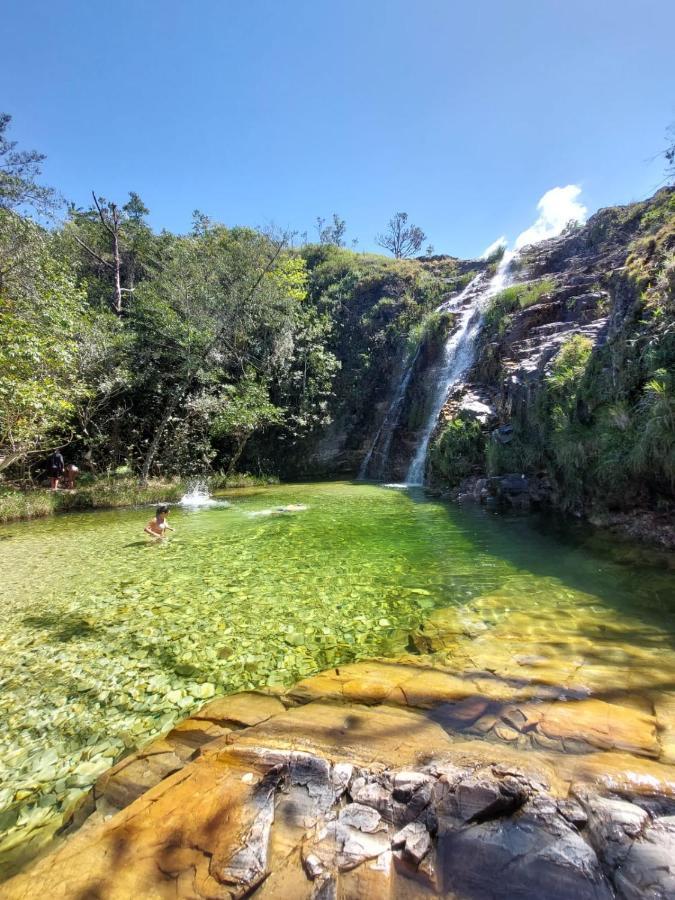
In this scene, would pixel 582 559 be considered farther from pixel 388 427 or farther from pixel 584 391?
pixel 388 427

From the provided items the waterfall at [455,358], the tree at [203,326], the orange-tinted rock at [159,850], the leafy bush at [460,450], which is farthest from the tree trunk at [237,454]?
the orange-tinted rock at [159,850]

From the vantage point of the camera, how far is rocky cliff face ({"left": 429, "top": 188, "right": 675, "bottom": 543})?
682 centimetres

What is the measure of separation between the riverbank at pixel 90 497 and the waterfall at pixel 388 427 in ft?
25.8

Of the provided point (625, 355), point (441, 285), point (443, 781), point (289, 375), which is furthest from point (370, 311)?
point (443, 781)

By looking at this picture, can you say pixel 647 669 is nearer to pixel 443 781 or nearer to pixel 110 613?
pixel 443 781

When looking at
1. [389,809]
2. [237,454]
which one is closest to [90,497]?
[237,454]

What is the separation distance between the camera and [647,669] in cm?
308

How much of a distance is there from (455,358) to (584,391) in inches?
389

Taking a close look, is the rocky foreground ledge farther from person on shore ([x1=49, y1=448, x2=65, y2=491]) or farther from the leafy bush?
person on shore ([x1=49, y1=448, x2=65, y2=491])

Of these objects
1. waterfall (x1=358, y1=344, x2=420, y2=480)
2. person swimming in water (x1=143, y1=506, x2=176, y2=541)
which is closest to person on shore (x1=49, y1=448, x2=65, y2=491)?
person swimming in water (x1=143, y1=506, x2=176, y2=541)

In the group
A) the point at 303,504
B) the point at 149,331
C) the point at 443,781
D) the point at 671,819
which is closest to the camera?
the point at 671,819

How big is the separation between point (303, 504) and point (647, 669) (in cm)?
942

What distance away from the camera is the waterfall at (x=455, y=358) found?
16844mm

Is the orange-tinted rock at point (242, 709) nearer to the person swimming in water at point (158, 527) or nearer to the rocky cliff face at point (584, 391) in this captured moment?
the person swimming in water at point (158, 527)
